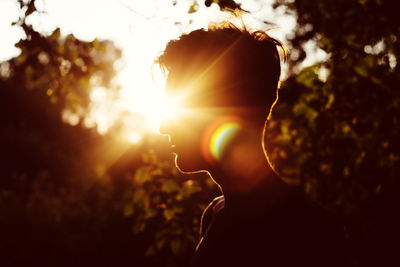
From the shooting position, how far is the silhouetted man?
1697 mm

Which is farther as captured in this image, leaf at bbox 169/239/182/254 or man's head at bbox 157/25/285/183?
leaf at bbox 169/239/182/254

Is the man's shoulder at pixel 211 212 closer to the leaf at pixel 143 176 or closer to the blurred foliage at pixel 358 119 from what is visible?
the blurred foliage at pixel 358 119

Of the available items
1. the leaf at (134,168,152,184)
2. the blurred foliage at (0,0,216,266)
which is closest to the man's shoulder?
the blurred foliage at (0,0,216,266)

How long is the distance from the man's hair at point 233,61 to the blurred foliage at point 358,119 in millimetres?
1718

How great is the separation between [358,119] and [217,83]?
8.15 ft

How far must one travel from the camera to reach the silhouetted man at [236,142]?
1.70m

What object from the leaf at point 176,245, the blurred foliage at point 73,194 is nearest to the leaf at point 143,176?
the blurred foliage at point 73,194

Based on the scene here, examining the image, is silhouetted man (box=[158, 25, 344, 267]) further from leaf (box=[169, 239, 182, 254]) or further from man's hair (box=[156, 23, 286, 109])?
leaf (box=[169, 239, 182, 254])

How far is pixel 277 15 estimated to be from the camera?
14.3ft

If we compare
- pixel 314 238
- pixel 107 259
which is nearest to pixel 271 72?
pixel 314 238

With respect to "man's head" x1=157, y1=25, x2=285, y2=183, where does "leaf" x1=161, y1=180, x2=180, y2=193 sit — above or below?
below

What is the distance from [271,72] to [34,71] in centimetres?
265

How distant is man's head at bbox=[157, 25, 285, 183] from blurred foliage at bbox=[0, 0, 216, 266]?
1.47 meters

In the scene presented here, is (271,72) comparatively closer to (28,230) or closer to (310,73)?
(310,73)
